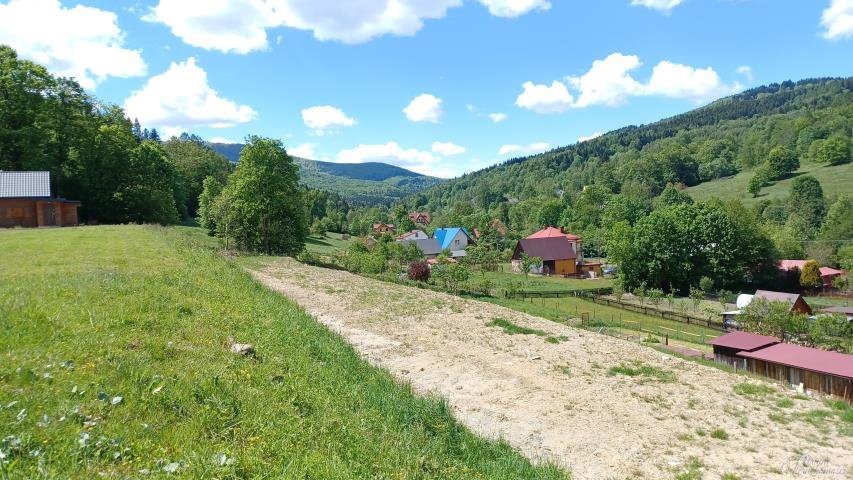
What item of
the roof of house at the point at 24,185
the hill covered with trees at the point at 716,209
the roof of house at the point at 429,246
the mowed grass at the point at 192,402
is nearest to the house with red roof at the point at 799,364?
the mowed grass at the point at 192,402

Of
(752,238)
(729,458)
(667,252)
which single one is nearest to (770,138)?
(752,238)

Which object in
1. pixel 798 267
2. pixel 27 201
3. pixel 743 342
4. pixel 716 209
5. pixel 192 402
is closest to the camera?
pixel 192 402

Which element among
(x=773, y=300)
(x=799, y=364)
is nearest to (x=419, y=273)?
(x=773, y=300)

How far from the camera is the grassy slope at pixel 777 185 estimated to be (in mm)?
99562

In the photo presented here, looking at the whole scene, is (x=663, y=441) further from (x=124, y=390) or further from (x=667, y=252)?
(x=667, y=252)

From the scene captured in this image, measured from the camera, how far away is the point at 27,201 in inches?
1438

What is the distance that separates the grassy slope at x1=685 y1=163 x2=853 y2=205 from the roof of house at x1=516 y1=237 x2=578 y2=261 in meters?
54.1

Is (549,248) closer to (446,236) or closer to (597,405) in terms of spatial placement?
(446,236)

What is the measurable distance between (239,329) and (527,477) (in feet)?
23.0

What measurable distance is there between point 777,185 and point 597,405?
131534mm

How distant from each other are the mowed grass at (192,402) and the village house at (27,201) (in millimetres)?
30959

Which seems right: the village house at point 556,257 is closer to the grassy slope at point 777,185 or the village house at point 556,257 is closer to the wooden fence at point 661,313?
the wooden fence at point 661,313

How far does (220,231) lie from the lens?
39.0 metres

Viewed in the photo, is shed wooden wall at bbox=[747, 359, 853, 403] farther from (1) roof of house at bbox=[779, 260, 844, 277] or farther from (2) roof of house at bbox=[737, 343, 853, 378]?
(1) roof of house at bbox=[779, 260, 844, 277]
